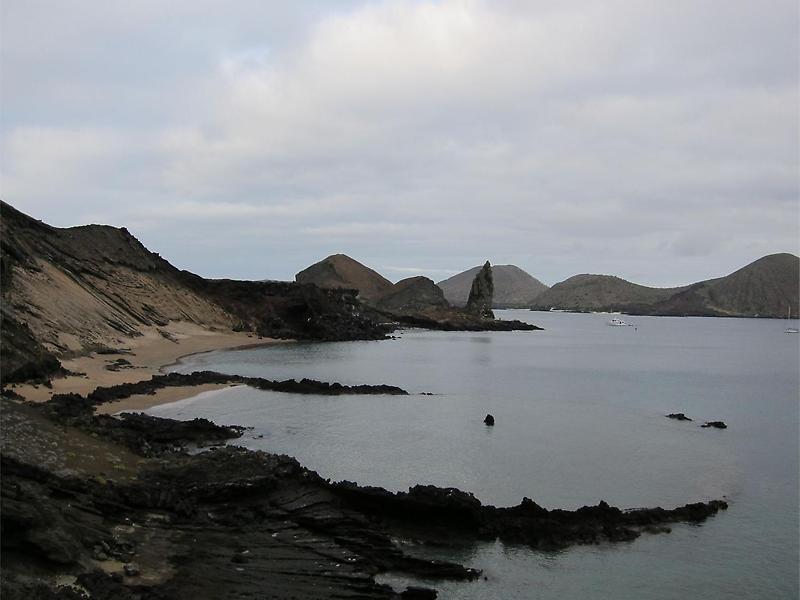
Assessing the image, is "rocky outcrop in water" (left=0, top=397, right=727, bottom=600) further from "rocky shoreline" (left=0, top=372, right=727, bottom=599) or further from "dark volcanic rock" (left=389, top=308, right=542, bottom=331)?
"dark volcanic rock" (left=389, top=308, right=542, bottom=331)

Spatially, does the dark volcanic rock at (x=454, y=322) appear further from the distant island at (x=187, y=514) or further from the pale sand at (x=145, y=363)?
the distant island at (x=187, y=514)

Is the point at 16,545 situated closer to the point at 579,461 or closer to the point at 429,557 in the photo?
the point at 429,557

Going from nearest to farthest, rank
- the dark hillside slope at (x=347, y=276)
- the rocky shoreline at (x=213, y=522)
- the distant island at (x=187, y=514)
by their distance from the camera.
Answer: the rocky shoreline at (x=213, y=522) < the distant island at (x=187, y=514) < the dark hillside slope at (x=347, y=276)

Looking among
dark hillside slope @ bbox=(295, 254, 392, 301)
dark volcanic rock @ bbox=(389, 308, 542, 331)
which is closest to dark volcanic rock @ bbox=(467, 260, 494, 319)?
dark volcanic rock @ bbox=(389, 308, 542, 331)

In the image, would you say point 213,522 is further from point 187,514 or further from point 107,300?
point 107,300

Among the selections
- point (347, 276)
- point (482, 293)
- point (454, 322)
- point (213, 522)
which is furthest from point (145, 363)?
point (347, 276)

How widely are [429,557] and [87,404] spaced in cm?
1435

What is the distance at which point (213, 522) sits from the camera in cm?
1136

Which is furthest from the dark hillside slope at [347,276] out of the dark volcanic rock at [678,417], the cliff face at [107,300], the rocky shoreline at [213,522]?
the rocky shoreline at [213,522]

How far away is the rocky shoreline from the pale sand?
7861mm

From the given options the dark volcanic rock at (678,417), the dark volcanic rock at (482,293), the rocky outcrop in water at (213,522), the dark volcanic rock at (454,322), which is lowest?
the dark volcanic rock at (678,417)

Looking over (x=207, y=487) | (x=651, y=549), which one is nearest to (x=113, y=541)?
(x=207, y=487)

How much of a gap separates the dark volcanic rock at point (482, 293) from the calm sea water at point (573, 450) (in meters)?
80.8

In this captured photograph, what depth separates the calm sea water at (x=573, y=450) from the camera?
12594mm
